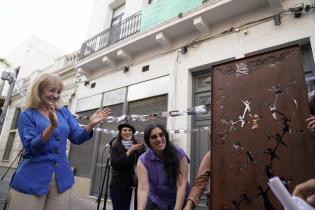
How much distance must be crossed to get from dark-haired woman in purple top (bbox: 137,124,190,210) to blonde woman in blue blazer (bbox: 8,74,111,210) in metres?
0.82

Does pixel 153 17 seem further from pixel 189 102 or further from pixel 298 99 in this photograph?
pixel 298 99

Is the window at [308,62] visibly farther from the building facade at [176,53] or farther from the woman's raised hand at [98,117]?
the woman's raised hand at [98,117]

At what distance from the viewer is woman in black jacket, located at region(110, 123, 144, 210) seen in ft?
12.5

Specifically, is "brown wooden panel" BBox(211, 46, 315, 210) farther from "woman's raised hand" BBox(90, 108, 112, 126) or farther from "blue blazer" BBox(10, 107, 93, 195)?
"blue blazer" BBox(10, 107, 93, 195)

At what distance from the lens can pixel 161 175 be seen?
8.73 ft

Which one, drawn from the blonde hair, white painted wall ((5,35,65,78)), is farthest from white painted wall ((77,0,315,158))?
white painted wall ((5,35,65,78))

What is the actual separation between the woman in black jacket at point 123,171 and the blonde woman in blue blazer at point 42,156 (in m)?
1.77

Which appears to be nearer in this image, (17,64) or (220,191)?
(220,191)

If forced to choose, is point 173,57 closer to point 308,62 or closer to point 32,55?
point 308,62

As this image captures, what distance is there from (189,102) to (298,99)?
196 inches

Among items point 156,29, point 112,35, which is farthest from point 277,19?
point 112,35

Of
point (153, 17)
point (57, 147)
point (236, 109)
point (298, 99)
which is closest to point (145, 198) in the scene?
point (57, 147)

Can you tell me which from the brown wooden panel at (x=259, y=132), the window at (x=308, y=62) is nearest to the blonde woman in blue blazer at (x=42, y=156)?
the brown wooden panel at (x=259, y=132)

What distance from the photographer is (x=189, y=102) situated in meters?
7.02
